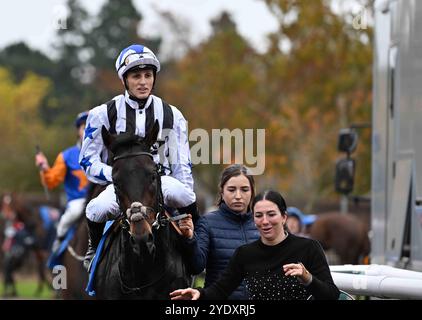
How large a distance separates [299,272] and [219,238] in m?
1.99

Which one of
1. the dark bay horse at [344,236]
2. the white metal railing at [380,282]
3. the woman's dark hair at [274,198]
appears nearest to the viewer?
the woman's dark hair at [274,198]

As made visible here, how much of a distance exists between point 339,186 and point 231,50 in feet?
67.8

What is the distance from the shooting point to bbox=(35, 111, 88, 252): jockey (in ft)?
41.6

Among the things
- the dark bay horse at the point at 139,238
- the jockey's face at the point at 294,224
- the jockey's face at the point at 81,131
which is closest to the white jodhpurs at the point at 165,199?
the dark bay horse at the point at 139,238

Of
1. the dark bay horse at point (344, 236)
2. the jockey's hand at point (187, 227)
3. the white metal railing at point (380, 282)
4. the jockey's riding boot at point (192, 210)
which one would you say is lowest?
the dark bay horse at point (344, 236)

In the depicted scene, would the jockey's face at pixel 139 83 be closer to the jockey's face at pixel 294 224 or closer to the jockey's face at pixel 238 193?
the jockey's face at pixel 238 193

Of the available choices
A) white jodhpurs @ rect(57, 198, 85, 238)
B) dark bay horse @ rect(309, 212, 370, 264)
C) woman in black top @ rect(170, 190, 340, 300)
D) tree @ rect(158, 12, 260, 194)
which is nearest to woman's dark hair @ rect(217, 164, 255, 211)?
woman in black top @ rect(170, 190, 340, 300)

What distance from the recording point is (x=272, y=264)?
6227mm

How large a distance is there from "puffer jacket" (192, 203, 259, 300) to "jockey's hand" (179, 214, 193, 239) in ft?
0.28

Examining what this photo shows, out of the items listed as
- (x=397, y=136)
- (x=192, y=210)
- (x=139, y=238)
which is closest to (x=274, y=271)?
(x=139, y=238)

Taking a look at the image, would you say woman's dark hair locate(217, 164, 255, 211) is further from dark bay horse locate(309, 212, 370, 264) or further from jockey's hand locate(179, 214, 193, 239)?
dark bay horse locate(309, 212, 370, 264)

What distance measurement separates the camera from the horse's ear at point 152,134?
741cm

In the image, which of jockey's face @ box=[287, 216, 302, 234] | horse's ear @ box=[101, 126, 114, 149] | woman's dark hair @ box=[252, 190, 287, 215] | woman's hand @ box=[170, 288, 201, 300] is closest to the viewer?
woman's hand @ box=[170, 288, 201, 300]
